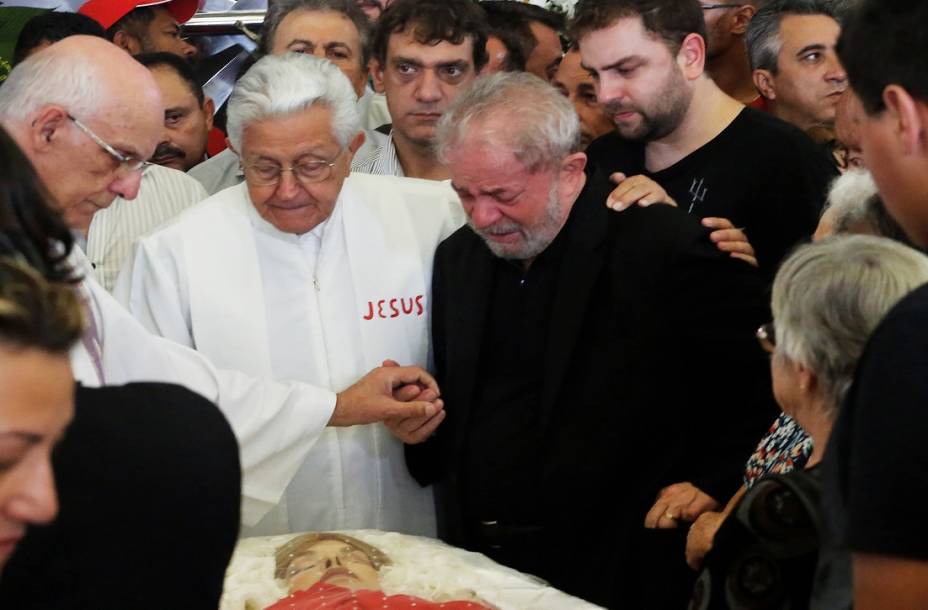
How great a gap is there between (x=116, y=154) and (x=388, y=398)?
2.92 ft

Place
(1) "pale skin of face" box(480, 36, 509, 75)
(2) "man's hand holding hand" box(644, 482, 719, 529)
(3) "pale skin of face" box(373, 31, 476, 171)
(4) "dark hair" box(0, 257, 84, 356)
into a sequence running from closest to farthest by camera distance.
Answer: (4) "dark hair" box(0, 257, 84, 356)
(2) "man's hand holding hand" box(644, 482, 719, 529)
(3) "pale skin of face" box(373, 31, 476, 171)
(1) "pale skin of face" box(480, 36, 509, 75)

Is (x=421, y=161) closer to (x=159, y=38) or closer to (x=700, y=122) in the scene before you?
(x=700, y=122)

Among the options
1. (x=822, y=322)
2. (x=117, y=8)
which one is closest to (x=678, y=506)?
(x=822, y=322)

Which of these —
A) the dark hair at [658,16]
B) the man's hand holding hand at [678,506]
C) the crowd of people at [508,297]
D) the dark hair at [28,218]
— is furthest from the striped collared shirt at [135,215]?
the dark hair at [28,218]

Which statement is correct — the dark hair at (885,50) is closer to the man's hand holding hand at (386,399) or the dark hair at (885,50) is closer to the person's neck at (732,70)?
the man's hand holding hand at (386,399)

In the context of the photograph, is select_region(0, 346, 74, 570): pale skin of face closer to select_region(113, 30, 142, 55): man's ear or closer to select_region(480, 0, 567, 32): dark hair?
select_region(480, 0, 567, 32): dark hair

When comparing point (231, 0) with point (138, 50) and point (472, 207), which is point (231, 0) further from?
point (472, 207)

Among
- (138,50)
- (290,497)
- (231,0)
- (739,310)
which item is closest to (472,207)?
(739,310)

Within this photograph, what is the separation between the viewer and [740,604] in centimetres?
227

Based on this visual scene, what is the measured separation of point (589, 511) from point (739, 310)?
2.01 ft

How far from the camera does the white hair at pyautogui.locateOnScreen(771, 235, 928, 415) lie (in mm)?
2199

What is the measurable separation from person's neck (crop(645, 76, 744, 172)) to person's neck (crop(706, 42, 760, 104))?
4.11 feet

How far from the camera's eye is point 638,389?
3.20 metres

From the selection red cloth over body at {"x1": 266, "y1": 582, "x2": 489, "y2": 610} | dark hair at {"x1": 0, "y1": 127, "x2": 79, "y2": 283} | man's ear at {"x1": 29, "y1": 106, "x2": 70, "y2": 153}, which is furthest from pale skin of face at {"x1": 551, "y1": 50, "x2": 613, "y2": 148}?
dark hair at {"x1": 0, "y1": 127, "x2": 79, "y2": 283}
